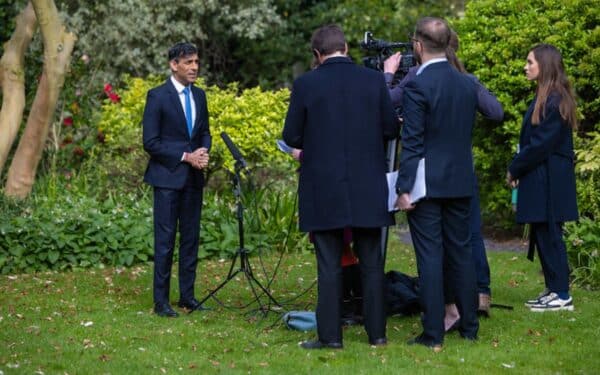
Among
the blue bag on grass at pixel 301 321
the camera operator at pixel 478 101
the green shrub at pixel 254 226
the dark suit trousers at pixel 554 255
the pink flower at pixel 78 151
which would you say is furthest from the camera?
the pink flower at pixel 78 151

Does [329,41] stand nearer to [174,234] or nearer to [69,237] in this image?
[174,234]

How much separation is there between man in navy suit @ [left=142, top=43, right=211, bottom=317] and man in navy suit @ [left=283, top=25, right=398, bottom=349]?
1397 millimetres

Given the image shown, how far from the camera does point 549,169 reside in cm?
763

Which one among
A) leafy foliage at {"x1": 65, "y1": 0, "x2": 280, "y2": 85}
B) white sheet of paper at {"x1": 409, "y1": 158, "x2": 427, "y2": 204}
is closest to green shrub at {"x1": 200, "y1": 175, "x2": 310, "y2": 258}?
white sheet of paper at {"x1": 409, "y1": 158, "x2": 427, "y2": 204}

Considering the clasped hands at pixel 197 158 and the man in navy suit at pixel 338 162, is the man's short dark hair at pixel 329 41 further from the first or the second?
the clasped hands at pixel 197 158

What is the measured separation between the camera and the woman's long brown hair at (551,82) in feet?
24.4

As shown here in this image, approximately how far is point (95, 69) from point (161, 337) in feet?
28.5

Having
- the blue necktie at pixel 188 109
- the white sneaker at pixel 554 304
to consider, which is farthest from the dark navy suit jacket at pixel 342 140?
the white sneaker at pixel 554 304

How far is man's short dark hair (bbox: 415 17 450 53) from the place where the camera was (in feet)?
21.0

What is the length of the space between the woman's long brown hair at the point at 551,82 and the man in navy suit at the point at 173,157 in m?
2.48

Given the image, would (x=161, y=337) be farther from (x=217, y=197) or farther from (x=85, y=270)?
(x=217, y=197)

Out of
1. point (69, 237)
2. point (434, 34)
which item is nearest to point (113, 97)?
point (69, 237)

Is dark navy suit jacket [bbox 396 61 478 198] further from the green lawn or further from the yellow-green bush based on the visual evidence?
the yellow-green bush

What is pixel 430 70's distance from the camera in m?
6.39
